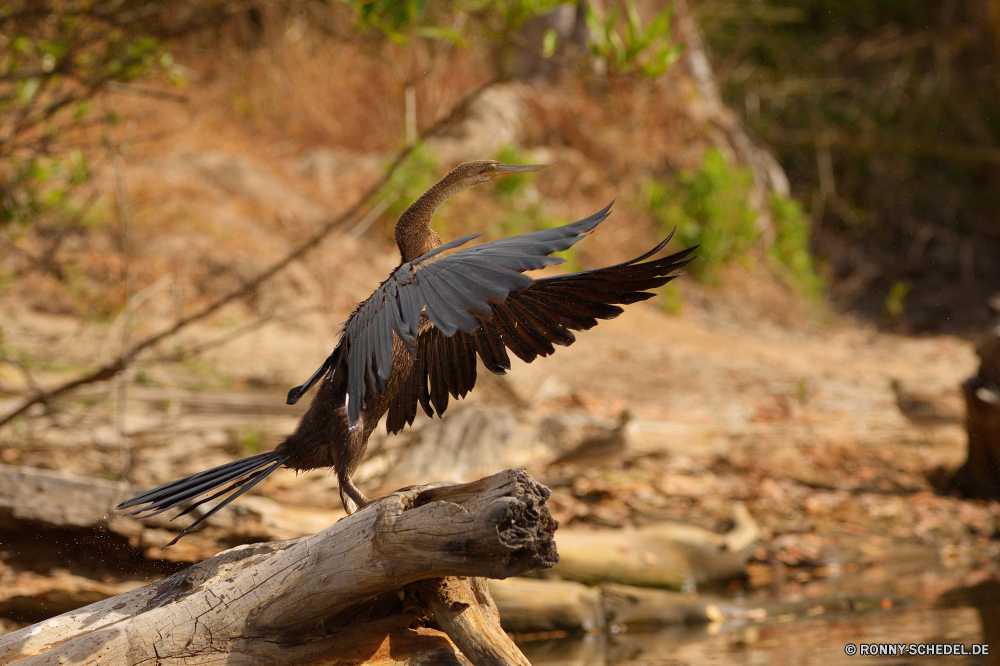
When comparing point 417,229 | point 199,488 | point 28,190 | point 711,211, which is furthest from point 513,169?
point 711,211

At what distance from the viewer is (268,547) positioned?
2521 millimetres

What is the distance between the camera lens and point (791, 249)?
10.8 m

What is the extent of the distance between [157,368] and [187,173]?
3724mm

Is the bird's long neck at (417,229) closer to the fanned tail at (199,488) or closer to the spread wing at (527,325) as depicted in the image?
the spread wing at (527,325)

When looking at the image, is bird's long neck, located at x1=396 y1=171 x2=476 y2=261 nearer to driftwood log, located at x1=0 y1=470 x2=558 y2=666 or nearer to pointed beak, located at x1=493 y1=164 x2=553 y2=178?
pointed beak, located at x1=493 y1=164 x2=553 y2=178

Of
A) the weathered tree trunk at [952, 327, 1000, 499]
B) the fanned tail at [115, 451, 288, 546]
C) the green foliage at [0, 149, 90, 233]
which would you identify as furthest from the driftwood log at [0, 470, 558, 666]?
the weathered tree trunk at [952, 327, 1000, 499]

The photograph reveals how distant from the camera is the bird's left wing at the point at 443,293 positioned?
78.7 inches

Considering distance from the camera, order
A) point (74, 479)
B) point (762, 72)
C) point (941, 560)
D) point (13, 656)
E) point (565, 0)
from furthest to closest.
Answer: point (762, 72) → point (941, 560) → point (565, 0) → point (74, 479) → point (13, 656)

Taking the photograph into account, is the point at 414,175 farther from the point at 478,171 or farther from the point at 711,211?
the point at 478,171

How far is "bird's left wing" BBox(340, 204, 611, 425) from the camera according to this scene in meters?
2.00

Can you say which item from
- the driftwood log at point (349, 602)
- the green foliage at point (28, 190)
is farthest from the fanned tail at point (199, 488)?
the green foliage at point (28, 190)

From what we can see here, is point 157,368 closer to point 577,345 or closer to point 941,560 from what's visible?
point 577,345

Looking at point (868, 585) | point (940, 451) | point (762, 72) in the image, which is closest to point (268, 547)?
point (868, 585)

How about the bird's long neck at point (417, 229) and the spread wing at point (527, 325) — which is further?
the bird's long neck at point (417, 229)
